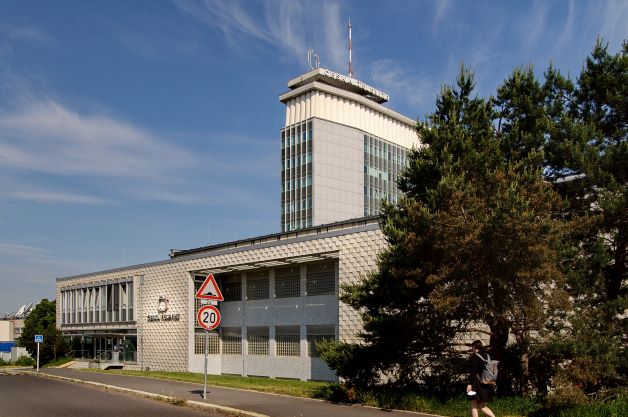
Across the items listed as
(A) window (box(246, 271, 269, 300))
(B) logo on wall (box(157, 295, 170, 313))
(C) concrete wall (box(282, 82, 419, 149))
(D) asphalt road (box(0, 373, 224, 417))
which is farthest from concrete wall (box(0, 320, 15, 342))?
(D) asphalt road (box(0, 373, 224, 417))

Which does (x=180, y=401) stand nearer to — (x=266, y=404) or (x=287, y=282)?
(x=266, y=404)

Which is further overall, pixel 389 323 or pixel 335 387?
pixel 335 387

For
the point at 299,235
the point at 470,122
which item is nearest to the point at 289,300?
the point at 299,235

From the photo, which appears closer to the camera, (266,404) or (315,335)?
(266,404)

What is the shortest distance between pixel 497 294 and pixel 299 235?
20680 millimetres

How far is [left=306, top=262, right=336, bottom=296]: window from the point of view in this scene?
31.5m

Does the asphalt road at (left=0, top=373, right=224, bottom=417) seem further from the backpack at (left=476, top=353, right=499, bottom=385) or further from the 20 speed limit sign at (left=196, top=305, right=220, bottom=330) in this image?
the backpack at (left=476, top=353, right=499, bottom=385)

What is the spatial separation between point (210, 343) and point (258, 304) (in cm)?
499

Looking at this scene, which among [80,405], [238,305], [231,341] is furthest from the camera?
[231,341]

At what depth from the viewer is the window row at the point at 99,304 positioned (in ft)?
153

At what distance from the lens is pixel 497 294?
47.8ft

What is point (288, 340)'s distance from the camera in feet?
112

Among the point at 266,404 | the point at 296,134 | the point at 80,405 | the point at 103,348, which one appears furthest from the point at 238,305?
the point at 296,134

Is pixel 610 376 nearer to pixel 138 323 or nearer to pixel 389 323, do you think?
pixel 389 323
